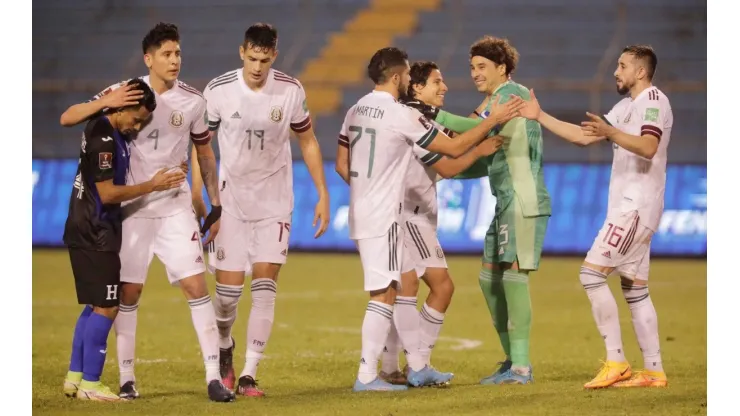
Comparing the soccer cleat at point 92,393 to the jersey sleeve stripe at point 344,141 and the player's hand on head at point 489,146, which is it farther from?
the player's hand on head at point 489,146

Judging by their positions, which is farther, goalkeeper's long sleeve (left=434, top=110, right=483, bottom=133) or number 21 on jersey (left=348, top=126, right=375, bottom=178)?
goalkeeper's long sleeve (left=434, top=110, right=483, bottom=133)

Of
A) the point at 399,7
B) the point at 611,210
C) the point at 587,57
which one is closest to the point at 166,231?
the point at 611,210

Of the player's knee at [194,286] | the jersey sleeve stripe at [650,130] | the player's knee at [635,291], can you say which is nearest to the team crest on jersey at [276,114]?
the player's knee at [194,286]

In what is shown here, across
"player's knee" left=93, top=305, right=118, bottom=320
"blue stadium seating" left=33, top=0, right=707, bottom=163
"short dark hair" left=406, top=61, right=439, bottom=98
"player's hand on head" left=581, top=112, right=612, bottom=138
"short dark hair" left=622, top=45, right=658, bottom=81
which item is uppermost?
"blue stadium seating" left=33, top=0, right=707, bottom=163

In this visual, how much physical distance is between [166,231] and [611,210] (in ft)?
8.72

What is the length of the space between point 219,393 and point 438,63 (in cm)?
1524

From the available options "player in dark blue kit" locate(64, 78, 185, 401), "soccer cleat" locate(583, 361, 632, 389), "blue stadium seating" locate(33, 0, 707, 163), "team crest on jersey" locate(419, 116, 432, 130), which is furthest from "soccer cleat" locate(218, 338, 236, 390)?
"blue stadium seating" locate(33, 0, 707, 163)

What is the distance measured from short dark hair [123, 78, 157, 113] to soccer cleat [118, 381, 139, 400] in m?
1.57

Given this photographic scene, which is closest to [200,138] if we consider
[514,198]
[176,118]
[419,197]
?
[176,118]

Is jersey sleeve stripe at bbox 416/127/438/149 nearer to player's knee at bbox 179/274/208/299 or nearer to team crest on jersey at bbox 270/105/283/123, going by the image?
team crest on jersey at bbox 270/105/283/123

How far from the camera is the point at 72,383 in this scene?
6.50m

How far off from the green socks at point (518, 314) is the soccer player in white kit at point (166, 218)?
1859 mm

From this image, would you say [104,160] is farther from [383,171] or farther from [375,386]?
[375,386]

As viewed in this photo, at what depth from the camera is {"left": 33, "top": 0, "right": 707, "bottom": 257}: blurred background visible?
57.2ft
